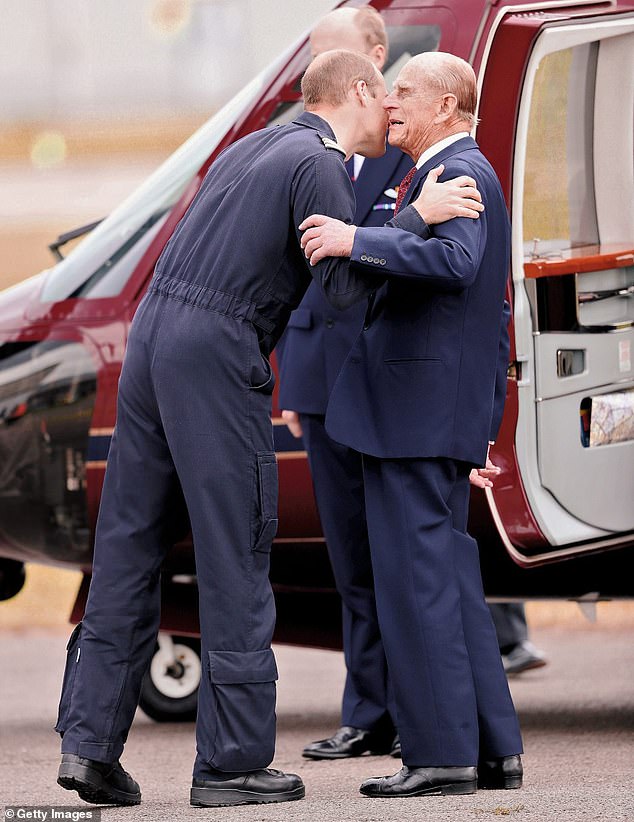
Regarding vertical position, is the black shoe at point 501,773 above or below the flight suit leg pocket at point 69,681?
below

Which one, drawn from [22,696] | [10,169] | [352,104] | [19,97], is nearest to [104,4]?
[19,97]

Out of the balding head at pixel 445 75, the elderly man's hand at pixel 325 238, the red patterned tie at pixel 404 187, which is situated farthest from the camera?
the red patterned tie at pixel 404 187

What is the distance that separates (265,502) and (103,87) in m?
16.3

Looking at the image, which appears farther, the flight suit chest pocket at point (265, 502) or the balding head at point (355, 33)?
the balding head at point (355, 33)

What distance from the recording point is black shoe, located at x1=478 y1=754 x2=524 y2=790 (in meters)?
4.18

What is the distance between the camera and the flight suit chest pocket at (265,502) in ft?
13.3

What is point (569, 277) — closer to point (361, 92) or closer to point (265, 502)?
point (361, 92)

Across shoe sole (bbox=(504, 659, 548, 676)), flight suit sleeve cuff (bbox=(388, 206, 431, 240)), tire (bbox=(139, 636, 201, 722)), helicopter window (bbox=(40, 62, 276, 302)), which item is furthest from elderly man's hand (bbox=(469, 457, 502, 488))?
shoe sole (bbox=(504, 659, 548, 676))

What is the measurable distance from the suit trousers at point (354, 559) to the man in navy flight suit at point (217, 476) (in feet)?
2.74

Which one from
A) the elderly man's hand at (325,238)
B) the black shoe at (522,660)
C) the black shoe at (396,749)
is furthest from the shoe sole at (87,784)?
the black shoe at (522,660)

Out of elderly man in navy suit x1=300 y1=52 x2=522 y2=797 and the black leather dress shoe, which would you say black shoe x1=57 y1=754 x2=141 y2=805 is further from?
the black leather dress shoe

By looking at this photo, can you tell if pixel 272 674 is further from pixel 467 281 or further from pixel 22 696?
pixel 22 696

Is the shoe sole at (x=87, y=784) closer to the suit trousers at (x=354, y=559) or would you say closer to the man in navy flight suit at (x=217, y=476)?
the man in navy flight suit at (x=217, y=476)

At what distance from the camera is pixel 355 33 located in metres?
4.94
